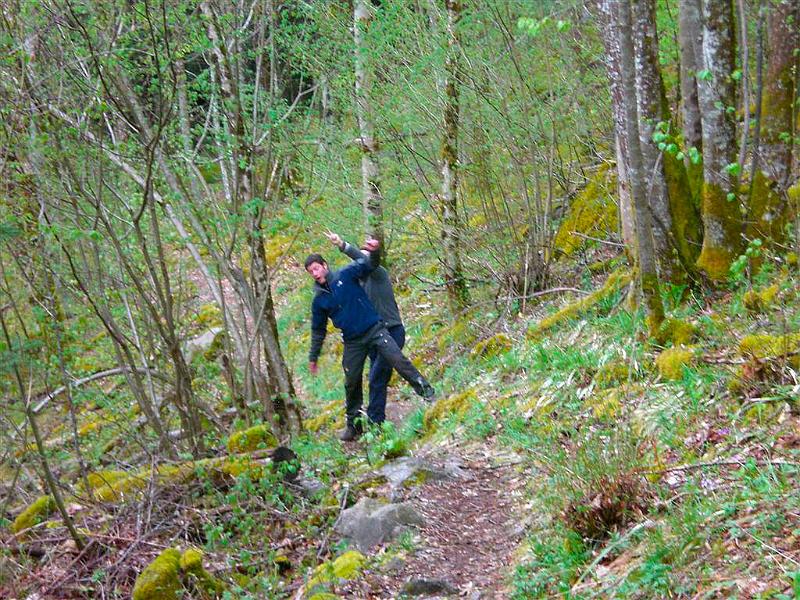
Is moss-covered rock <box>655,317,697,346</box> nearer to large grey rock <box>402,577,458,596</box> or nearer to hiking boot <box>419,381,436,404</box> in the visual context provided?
large grey rock <box>402,577,458,596</box>

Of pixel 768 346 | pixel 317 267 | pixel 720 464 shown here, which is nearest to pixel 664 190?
pixel 768 346

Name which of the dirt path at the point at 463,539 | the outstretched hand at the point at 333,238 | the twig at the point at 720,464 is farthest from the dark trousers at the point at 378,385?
→ the twig at the point at 720,464

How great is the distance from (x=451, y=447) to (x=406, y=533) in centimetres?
179

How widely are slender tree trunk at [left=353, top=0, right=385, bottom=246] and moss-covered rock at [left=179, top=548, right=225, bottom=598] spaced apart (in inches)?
292

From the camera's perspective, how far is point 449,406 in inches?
332

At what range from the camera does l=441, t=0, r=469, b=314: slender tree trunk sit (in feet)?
34.6

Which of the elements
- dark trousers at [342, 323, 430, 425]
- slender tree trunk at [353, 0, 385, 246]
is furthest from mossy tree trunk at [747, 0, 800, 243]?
slender tree trunk at [353, 0, 385, 246]

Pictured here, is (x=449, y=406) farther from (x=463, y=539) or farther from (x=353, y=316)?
(x=463, y=539)

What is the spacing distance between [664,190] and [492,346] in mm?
3293

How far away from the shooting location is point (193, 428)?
7945mm

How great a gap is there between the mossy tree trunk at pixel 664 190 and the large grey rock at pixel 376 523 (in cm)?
347

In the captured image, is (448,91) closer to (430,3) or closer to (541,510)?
(430,3)

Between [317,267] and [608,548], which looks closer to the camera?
[608,548]

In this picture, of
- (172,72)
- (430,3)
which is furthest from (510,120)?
(172,72)
